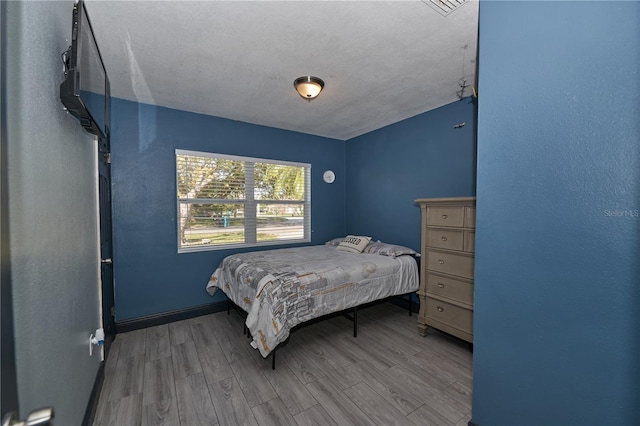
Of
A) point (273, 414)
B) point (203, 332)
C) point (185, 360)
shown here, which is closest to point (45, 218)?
point (273, 414)

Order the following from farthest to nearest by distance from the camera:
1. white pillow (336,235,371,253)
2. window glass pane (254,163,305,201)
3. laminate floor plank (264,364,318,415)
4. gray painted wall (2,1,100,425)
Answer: window glass pane (254,163,305,201) < white pillow (336,235,371,253) < laminate floor plank (264,364,318,415) < gray painted wall (2,1,100,425)

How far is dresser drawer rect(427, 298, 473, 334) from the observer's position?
8.15ft

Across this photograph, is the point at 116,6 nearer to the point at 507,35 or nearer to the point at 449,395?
the point at 507,35

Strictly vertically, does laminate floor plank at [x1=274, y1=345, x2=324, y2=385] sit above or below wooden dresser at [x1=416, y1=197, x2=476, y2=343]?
below

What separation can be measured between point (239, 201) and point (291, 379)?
2.42 meters

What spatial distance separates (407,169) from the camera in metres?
3.79

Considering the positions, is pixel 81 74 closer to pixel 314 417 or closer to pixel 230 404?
pixel 230 404

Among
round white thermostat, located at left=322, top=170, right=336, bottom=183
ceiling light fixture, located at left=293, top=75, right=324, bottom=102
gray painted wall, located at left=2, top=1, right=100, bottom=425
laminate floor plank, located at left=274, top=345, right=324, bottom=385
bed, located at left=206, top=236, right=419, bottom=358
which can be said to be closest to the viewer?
gray painted wall, located at left=2, top=1, right=100, bottom=425

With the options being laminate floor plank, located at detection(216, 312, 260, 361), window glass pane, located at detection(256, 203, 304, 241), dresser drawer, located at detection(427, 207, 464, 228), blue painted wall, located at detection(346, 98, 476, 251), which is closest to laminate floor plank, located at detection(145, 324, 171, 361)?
laminate floor plank, located at detection(216, 312, 260, 361)

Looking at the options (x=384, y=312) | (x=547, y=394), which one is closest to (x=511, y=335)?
(x=547, y=394)

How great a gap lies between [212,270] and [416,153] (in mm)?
3216

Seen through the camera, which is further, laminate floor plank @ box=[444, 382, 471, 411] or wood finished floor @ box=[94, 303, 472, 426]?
laminate floor plank @ box=[444, 382, 471, 411]

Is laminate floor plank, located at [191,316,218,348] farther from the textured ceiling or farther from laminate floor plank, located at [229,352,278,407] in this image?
the textured ceiling

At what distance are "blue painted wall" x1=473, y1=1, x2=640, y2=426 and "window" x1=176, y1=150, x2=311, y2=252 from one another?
10.0 feet
